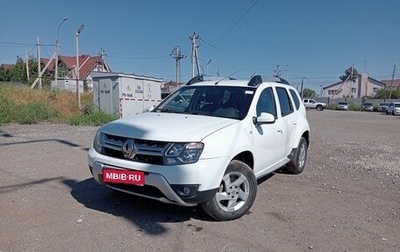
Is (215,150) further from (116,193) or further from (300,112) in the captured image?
(300,112)

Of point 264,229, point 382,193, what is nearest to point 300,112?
point 382,193

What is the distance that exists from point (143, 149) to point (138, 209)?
1032mm

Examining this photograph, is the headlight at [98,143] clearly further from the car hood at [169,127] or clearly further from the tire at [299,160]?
the tire at [299,160]

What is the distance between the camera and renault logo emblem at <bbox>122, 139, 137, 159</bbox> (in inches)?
129

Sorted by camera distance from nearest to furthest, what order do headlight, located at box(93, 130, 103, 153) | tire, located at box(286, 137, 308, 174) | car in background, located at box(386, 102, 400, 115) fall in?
headlight, located at box(93, 130, 103, 153)
tire, located at box(286, 137, 308, 174)
car in background, located at box(386, 102, 400, 115)

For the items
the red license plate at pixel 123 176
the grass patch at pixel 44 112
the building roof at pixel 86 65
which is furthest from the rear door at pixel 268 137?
the building roof at pixel 86 65

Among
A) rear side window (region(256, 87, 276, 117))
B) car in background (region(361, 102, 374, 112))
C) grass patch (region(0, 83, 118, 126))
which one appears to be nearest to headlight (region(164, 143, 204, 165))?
rear side window (region(256, 87, 276, 117))

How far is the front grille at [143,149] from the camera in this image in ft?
10.3

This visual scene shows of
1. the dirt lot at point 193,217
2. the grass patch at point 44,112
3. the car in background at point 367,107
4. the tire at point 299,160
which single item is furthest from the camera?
the car in background at point 367,107

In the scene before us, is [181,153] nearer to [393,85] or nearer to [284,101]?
[284,101]

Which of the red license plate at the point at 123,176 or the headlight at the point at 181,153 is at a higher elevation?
the headlight at the point at 181,153

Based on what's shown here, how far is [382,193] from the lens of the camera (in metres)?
4.74

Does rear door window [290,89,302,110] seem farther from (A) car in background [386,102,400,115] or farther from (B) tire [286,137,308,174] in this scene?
(A) car in background [386,102,400,115]

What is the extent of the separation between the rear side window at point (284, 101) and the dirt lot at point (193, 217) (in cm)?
119
